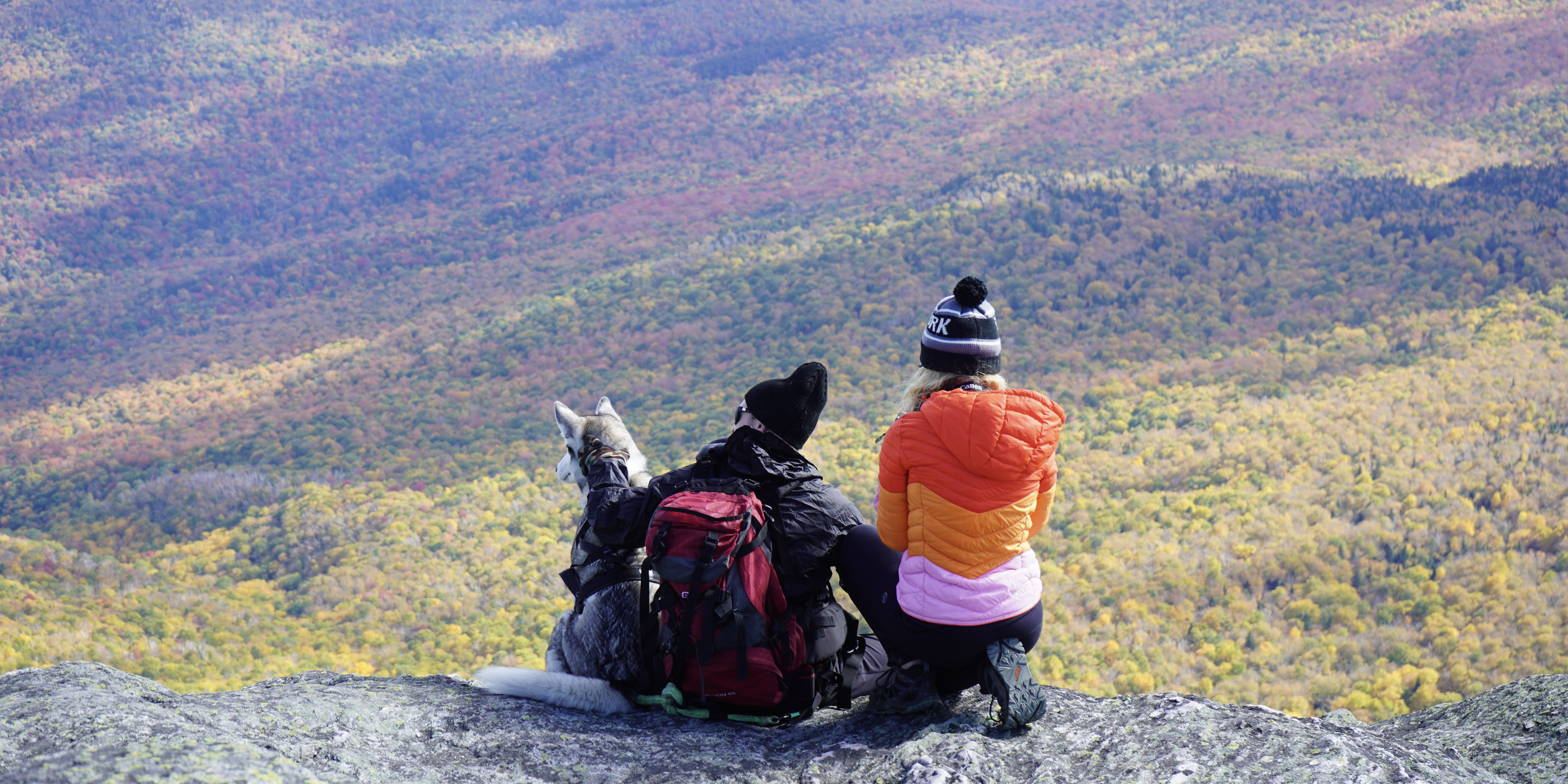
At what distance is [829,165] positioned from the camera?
25891mm

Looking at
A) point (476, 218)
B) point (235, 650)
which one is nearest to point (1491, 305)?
point (235, 650)

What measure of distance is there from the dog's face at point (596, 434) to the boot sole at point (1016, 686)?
1.65 meters

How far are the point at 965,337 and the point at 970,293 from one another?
154 mm

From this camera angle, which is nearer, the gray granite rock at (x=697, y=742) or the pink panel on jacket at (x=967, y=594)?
the gray granite rock at (x=697, y=742)

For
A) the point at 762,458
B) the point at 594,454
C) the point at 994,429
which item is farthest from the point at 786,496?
the point at 594,454

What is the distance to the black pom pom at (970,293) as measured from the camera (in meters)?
3.17

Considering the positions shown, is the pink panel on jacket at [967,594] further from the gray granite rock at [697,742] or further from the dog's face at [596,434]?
the dog's face at [596,434]

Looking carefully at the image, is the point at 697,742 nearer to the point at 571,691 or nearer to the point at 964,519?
the point at 571,691

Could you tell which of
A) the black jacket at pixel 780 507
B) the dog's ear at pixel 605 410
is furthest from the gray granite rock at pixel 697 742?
the dog's ear at pixel 605 410

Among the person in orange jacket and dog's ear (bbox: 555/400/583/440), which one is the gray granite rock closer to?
the person in orange jacket

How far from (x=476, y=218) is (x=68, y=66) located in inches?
730

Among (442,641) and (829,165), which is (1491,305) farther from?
(829,165)

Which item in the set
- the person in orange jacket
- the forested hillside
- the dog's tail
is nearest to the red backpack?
the dog's tail

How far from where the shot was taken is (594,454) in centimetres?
389
